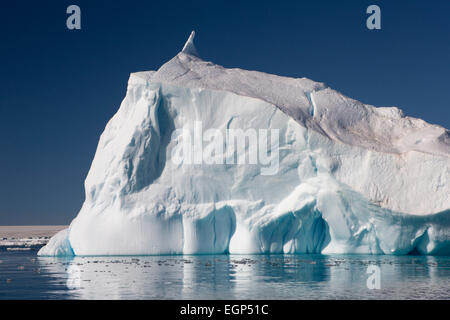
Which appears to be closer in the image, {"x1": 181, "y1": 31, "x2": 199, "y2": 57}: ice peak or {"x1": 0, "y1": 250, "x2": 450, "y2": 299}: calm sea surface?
{"x1": 0, "y1": 250, "x2": 450, "y2": 299}: calm sea surface

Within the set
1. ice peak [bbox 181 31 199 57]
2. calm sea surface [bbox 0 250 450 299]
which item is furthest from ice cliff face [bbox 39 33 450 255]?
calm sea surface [bbox 0 250 450 299]

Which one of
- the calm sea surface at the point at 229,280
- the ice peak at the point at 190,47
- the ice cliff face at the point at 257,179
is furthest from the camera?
the ice peak at the point at 190,47

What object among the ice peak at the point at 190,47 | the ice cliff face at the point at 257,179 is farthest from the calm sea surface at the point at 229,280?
the ice peak at the point at 190,47

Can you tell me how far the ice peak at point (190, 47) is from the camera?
101ft

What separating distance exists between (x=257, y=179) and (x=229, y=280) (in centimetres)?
1098

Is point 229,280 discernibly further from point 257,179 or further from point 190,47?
point 190,47

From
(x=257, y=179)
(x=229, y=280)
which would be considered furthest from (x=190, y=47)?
(x=229, y=280)

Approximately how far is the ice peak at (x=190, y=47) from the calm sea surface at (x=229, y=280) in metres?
13.0

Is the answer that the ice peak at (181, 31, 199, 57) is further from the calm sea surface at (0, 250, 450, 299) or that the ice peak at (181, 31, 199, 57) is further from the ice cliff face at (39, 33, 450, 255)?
the calm sea surface at (0, 250, 450, 299)

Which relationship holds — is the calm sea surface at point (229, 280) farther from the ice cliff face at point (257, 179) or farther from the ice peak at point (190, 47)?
the ice peak at point (190, 47)

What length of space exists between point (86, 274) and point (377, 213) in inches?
495

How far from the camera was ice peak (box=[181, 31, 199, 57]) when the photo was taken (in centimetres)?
3084

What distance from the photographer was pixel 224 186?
26.3 meters

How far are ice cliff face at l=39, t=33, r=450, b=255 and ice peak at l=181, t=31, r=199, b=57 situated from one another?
11.1 feet
